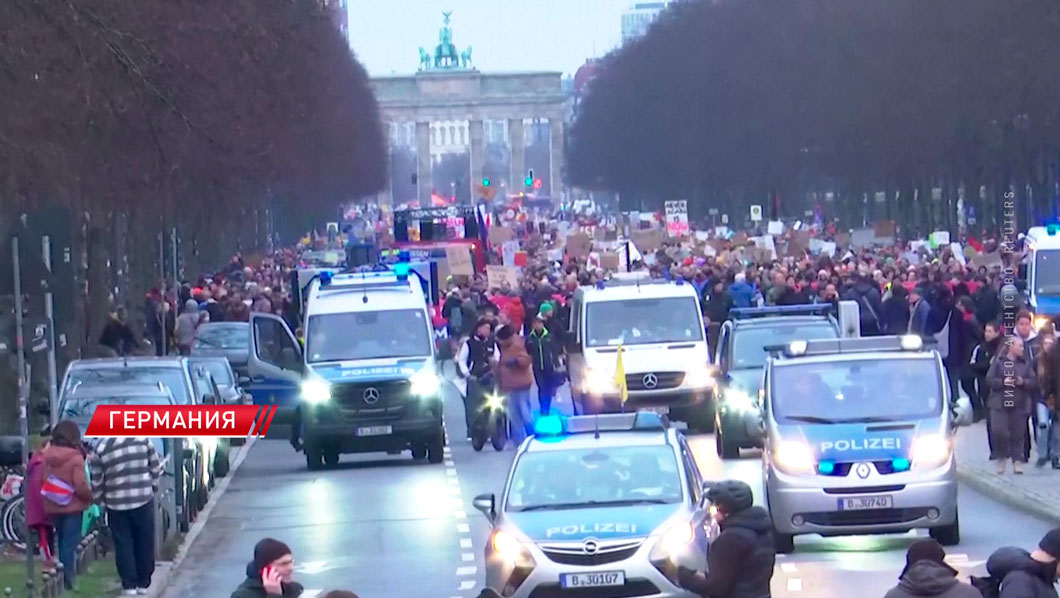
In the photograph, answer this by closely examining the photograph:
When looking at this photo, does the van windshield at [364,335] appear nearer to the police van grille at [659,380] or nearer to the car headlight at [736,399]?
the police van grille at [659,380]

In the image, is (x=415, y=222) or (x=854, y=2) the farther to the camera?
(x=854, y=2)

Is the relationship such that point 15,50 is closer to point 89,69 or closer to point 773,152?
point 89,69

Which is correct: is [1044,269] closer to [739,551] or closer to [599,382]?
[599,382]

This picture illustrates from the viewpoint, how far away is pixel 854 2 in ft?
259

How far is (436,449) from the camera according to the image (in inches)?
1163

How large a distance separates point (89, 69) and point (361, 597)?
16.8ft

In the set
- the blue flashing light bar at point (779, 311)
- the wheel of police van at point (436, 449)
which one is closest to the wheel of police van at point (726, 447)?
the blue flashing light bar at point (779, 311)

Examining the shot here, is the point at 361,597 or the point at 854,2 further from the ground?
the point at 854,2

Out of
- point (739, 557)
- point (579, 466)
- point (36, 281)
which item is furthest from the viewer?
point (36, 281)

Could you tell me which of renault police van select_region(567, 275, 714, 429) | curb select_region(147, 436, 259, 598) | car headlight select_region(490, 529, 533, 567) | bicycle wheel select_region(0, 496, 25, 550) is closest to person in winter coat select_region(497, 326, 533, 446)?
renault police van select_region(567, 275, 714, 429)

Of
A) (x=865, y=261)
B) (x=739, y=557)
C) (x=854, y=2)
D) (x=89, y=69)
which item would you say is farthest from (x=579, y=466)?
(x=854, y=2)

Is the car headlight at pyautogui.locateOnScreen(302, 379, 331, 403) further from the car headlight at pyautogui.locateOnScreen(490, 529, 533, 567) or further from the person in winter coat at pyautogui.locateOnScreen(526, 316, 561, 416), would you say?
the car headlight at pyautogui.locateOnScreen(490, 529, 533, 567)

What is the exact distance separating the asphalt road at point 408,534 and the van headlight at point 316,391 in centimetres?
92

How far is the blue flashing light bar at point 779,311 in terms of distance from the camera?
28.6 metres
